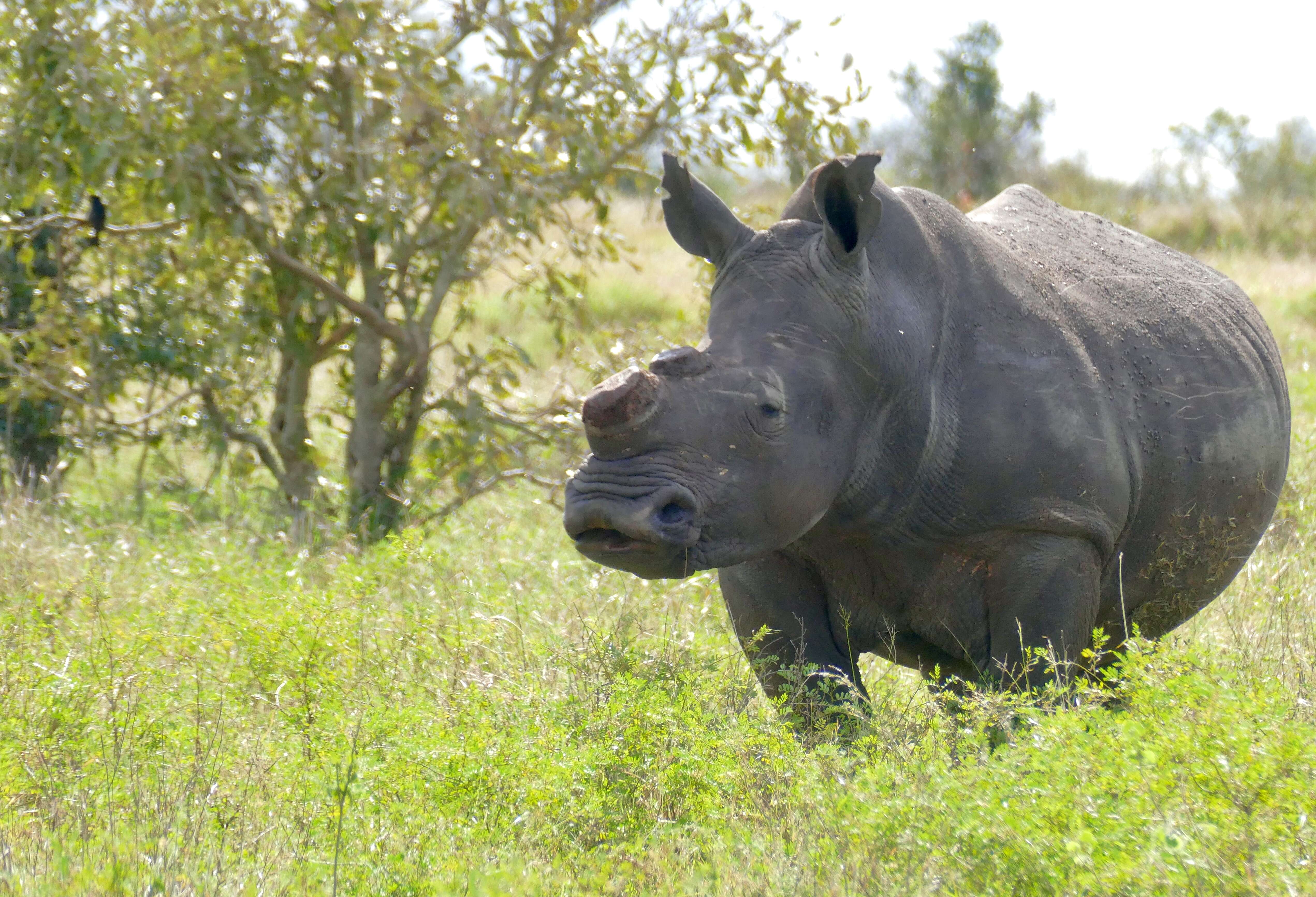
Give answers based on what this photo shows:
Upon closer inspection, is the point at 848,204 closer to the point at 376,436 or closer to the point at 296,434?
the point at 376,436

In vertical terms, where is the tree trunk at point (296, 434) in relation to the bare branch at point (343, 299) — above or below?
below

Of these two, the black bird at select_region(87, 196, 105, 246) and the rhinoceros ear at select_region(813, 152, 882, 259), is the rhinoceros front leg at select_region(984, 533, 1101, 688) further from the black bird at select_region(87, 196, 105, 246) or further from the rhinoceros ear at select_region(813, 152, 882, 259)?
the black bird at select_region(87, 196, 105, 246)

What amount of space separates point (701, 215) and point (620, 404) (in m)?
0.93

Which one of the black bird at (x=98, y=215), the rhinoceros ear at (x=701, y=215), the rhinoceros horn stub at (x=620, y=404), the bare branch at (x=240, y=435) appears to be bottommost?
the bare branch at (x=240, y=435)

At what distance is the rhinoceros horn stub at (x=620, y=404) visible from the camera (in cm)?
353

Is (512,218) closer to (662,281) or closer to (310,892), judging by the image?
(310,892)

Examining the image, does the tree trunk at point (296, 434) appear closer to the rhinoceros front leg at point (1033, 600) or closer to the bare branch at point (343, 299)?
the bare branch at point (343, 299)

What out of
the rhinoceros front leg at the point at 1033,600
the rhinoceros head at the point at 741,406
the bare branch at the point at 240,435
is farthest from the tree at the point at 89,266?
the rhinoceros front leg at the point at 1033,600

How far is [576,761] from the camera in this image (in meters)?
3.80

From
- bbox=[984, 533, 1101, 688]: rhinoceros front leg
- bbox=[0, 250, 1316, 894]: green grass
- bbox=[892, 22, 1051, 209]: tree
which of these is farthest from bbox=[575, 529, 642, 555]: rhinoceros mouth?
bbox=[892, 22, 1051, 209]: tree

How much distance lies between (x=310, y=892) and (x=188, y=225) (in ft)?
18.0

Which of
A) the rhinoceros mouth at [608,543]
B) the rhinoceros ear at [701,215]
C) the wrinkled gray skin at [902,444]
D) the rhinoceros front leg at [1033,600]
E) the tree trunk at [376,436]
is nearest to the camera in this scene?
the rhinoceros mouth at [608,543]

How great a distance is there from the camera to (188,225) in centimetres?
799

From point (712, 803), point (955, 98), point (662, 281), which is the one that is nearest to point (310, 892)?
point (712, 803)
